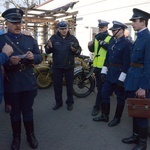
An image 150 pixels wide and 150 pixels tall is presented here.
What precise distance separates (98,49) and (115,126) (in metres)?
1.58

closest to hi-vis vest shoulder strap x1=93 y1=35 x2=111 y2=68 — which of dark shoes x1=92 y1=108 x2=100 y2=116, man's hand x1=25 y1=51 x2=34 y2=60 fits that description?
dark shoes x1=92 y1=108 x2=100 y2=116

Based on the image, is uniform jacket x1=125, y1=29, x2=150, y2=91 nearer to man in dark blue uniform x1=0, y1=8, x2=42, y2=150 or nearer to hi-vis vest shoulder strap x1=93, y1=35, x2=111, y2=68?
man in dark blue uniform x1=0, y1=8, x2=42, y2=150

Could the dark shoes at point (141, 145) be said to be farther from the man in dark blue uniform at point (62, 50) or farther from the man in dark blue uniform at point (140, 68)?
the man in dark blue uniform at point (62, 50)

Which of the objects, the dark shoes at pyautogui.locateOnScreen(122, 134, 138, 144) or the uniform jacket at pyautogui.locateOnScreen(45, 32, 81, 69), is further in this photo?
the uniform jacket at pyautogui.locateOnScreen(45, 32, 81, 69)

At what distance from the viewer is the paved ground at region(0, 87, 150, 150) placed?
139 inches

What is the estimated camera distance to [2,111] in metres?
5.10

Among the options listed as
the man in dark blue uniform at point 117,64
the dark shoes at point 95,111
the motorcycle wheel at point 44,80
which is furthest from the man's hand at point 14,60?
the motorcycle wheel at point 44,80

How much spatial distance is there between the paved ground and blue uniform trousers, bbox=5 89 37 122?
0.50 meters

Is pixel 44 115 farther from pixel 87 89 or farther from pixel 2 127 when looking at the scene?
pixel 87 89

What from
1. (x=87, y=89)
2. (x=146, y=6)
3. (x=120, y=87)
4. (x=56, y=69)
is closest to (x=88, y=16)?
(x=146, y=6)

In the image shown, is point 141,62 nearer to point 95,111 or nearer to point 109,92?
point 109,92

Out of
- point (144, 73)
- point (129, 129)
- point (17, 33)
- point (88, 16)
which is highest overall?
point (88, 16)

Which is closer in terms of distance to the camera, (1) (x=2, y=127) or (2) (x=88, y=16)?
(1) (x=2, y=127)

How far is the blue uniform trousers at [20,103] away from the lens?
3.18 m
